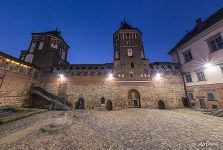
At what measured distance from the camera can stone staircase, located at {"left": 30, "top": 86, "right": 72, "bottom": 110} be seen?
1678 cm

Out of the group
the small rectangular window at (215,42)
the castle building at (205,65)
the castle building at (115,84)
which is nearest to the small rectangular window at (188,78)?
the castle building at (205,65)

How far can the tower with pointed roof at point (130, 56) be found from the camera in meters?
19.9

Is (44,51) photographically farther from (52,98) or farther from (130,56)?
(130,56)

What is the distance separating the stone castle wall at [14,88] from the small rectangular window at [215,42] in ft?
93.9

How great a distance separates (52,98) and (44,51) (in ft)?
35.5

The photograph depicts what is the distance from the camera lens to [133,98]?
1925 cm

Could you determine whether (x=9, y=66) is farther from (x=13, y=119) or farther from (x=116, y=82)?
(x=116, y=82)

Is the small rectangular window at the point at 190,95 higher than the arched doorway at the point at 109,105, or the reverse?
the small rectangular window at the point at 190,95

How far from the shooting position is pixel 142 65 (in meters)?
20.5

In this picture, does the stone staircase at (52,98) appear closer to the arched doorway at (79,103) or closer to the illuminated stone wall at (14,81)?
the arched doorway at (79,103)

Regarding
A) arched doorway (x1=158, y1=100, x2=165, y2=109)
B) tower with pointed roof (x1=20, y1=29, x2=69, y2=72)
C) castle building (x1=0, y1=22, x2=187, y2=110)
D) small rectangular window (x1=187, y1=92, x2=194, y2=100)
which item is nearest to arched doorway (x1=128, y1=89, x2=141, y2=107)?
castle building (x1=0, y1=22, x2=187, y2=110)

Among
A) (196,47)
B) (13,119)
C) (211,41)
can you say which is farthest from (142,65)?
(13,119)

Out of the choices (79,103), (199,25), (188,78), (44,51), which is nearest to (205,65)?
(188,78)

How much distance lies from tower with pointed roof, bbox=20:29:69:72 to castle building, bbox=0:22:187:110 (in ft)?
0.72
